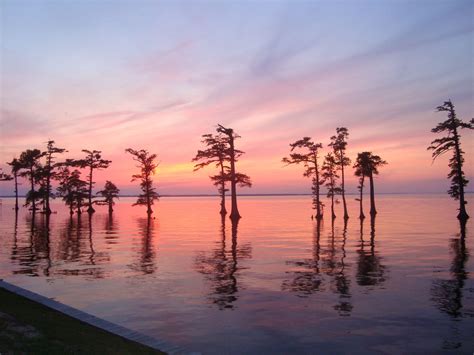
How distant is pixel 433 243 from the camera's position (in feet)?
96.6

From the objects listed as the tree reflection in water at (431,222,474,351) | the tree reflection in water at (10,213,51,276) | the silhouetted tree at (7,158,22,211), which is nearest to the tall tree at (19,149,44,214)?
the silhouetted tree at (7,158,22,211)

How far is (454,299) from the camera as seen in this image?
546 inches

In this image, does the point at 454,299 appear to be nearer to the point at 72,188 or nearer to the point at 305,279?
the point at 305,279

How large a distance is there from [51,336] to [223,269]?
40.5 ft

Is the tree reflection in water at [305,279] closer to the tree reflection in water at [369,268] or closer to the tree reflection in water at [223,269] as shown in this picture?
the tree reflection in water at [369,268]

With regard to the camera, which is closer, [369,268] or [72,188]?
[369,268]

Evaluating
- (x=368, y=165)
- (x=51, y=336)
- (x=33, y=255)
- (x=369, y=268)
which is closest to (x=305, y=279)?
(x=369, y=268)

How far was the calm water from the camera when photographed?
34.4ft

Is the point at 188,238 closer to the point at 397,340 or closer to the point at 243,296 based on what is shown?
the point at 243,296

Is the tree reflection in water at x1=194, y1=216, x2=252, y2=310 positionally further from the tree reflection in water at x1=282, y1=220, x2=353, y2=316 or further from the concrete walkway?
the concrete walkway

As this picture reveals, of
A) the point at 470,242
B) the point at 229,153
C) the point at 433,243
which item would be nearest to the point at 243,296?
the point at 433,243

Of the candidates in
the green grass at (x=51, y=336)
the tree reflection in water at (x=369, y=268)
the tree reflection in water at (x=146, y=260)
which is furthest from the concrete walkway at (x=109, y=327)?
the tree reflection in water at (x=369, y=268)

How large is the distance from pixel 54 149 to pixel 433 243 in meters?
68.0

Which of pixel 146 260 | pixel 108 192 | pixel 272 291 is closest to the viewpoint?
pixel 272 291
